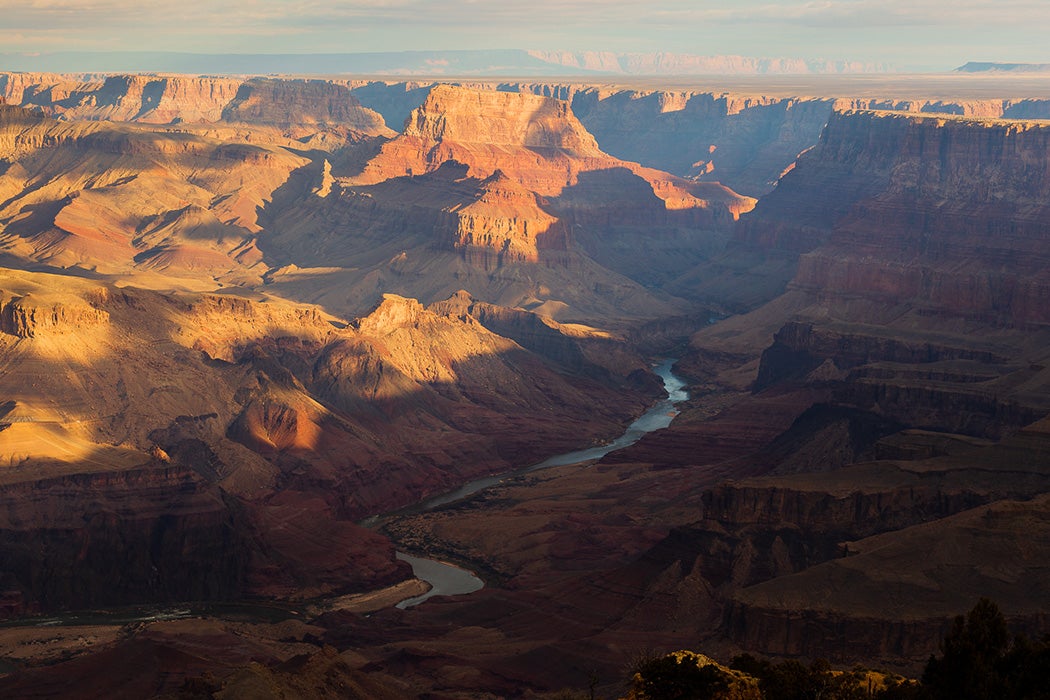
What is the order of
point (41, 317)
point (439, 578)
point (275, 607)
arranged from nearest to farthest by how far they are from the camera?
point (275, 607)
point (439, 578)
point (41, 317)

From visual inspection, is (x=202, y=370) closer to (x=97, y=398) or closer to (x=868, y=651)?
(x=97, y=398)

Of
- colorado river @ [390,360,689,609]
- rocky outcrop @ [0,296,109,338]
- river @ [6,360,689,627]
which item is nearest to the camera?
river @ [6,360,689,627]

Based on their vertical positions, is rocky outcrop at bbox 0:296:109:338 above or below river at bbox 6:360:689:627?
above

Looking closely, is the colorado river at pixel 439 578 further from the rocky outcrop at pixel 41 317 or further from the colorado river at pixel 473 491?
the rocky outcrop at pixel 41 317

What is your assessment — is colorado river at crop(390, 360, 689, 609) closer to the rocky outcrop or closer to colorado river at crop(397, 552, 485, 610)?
colorado river at crop(397, 552, 485, 610)

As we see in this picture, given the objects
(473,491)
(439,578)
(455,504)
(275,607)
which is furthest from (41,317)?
(439,578)

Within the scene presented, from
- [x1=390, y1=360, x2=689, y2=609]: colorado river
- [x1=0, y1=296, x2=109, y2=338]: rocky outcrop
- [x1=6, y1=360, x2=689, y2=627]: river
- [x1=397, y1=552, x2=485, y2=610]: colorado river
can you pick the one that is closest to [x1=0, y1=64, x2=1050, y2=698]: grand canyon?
[x1=0, y1=296, x2=109, y2=338]: rocky outcrop

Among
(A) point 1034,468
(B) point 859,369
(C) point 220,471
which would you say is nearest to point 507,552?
(C) point 220,471

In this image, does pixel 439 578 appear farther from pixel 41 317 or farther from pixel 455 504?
pixel 41 317

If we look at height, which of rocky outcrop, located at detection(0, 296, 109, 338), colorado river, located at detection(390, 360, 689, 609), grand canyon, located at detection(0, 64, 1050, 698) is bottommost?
colorado river, located at detection(390, 360, 689, 609)
